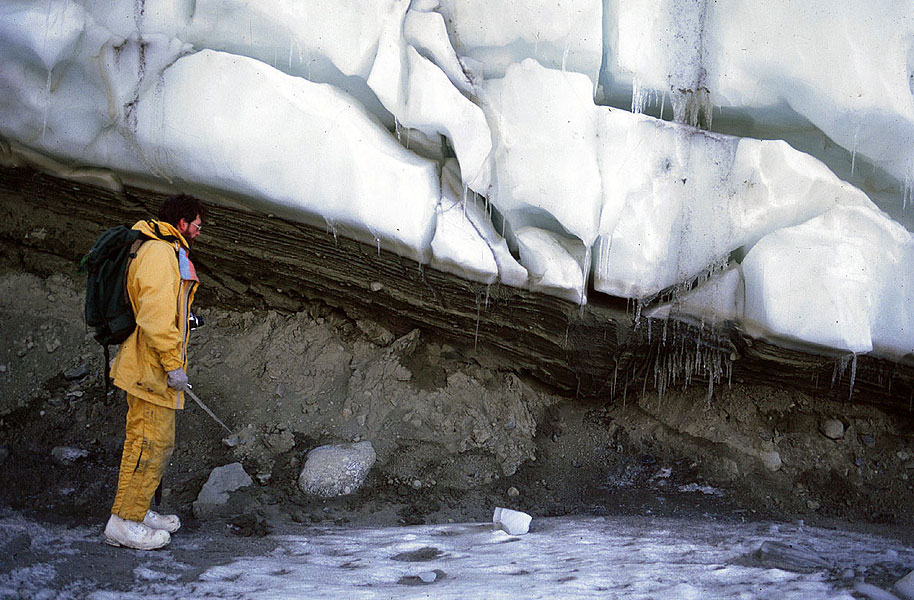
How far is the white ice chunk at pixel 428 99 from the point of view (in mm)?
3721

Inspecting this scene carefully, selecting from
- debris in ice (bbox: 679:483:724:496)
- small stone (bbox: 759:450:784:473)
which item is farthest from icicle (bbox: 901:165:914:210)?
debris in ice (bbox: 679:483:724:496)

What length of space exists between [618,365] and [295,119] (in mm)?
2140

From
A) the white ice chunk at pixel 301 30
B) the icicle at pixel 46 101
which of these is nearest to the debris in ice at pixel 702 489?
the white ice chunk at pixel 301 30

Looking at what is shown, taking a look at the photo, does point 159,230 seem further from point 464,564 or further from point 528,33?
point 528,33

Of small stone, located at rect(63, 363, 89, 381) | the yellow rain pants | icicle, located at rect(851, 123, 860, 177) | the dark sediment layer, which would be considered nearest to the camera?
the yellow rain pants

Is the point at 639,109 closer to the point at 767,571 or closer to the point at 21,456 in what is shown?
the point at 767,571

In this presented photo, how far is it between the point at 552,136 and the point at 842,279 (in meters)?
1.52

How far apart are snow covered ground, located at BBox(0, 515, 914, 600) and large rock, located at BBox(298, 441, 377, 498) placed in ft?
1.09

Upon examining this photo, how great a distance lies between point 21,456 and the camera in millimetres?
3875

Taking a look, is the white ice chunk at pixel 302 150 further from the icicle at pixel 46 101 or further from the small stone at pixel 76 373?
the small stone at pixel 76 373

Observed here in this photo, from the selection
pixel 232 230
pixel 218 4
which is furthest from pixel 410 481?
pixel 218 4

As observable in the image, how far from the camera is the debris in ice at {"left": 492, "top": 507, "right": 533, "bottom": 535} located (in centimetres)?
340

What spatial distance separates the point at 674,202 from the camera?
12.3ft

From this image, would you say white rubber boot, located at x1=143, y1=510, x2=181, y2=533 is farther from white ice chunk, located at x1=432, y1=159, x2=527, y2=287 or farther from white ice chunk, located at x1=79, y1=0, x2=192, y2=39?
white ice chunk, located at x1=79, y1=0, x2=192, y2=39
